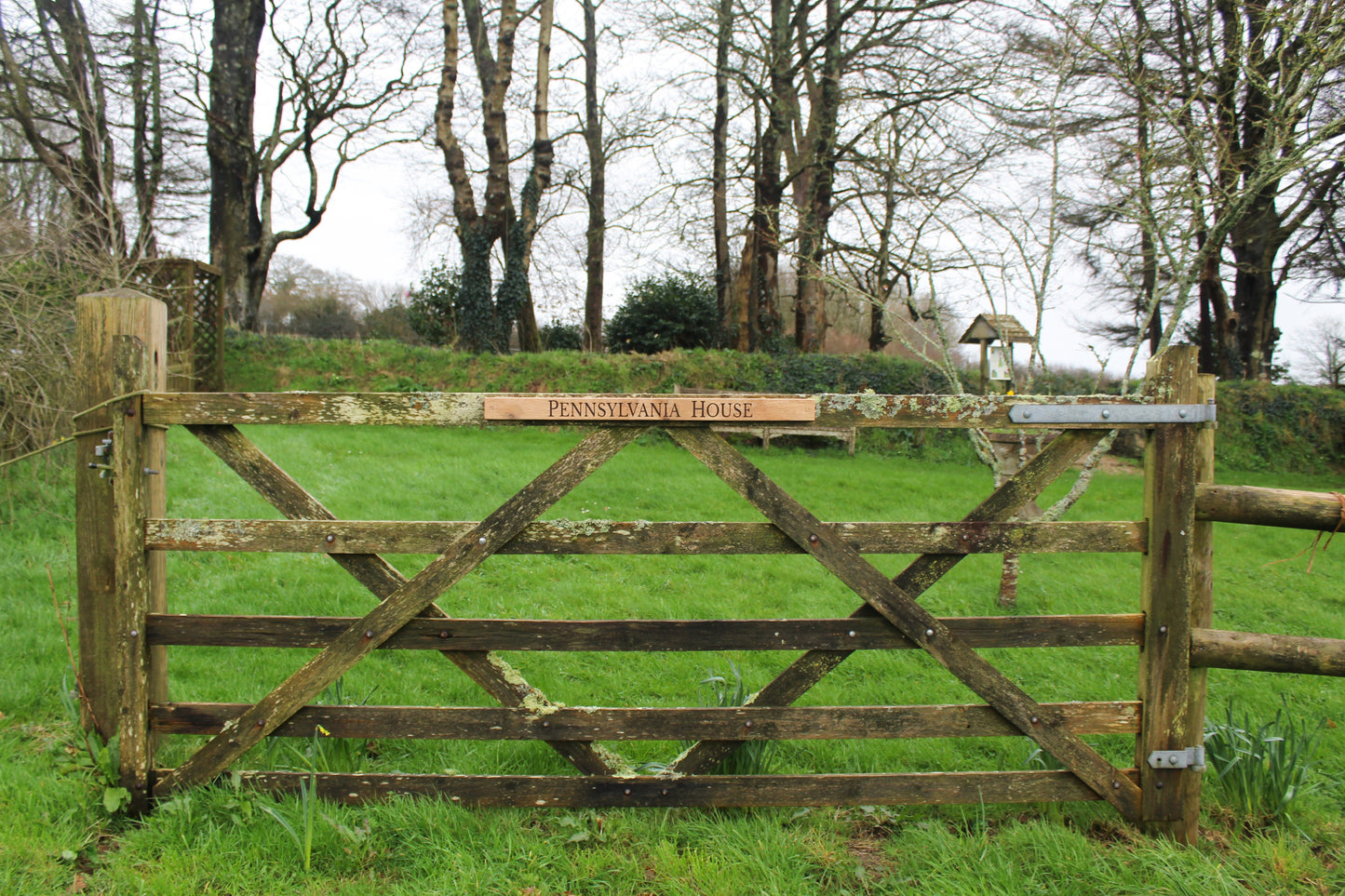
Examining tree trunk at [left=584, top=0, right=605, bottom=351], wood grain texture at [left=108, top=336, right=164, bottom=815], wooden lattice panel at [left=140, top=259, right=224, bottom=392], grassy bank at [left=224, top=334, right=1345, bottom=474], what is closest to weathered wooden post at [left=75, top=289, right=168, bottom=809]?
wood grain texture at [left=108, top=336, right=164, bottom=815]

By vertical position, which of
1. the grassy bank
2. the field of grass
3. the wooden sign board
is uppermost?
the grassy bank

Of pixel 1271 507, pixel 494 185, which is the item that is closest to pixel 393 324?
pixel 494 185

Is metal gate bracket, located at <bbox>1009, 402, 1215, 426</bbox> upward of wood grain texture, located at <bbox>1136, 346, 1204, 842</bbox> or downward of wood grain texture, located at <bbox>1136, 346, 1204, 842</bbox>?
upward

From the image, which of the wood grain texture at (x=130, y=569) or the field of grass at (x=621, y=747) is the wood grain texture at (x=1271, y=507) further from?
the wood grain texture at (x=130, y=569)

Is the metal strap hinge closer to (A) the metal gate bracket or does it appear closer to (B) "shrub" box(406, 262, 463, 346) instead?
(A) the metal gate bracket

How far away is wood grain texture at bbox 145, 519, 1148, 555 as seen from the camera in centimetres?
272

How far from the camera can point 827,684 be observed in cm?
434

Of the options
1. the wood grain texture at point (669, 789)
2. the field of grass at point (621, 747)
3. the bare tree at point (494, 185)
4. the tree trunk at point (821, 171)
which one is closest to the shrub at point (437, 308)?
the bare tree at point (494, 185)

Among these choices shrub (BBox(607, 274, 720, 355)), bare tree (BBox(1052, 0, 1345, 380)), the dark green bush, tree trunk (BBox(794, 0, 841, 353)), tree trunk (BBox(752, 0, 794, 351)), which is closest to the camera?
bare tree (BBox(1052, 0, 1345, 380))

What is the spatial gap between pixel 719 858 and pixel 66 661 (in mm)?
3665

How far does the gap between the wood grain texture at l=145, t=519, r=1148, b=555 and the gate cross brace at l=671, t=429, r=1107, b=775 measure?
9cm

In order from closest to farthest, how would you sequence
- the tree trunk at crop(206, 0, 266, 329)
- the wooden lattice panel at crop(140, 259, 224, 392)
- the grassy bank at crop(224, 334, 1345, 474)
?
the wooden lattice panel at crop(140, 259, 224, 392) < the grassy bank at crop(224, 334, 1345, 474) < the tree trunk at crop(206, 0, 266, 329)

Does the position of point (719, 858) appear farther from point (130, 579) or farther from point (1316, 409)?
point (1316, 409)

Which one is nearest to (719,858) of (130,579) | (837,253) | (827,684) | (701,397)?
(701,397)
